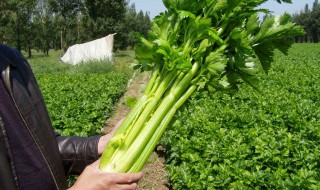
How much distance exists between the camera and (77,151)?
2279 millimetres

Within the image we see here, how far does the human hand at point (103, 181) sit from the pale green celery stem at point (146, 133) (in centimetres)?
9

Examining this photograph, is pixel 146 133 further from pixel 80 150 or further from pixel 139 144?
pixel 80 150

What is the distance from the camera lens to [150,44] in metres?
1.96

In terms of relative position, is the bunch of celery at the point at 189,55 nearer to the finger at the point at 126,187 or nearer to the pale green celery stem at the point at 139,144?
the pale green celery stem at the point at 139,144

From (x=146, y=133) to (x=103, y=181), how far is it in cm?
36

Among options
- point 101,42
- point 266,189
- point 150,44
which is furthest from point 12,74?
point 101,42

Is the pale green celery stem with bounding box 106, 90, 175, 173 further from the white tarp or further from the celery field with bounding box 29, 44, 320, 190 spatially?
the white tarp

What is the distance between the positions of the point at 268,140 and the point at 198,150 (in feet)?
3.68

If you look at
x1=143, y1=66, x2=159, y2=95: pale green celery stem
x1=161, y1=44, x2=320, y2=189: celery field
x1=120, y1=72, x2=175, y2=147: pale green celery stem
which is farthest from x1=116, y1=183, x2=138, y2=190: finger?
x1=161, y1=44, x2=320, y2=189: celery field

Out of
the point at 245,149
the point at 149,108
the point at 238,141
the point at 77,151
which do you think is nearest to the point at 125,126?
the point at 149,108

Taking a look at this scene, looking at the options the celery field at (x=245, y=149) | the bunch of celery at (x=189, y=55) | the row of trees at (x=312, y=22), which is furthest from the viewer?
the row of trees at (x=312, y=22)

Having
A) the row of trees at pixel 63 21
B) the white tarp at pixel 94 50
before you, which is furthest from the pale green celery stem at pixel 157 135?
the row of trees at pixel 63 21

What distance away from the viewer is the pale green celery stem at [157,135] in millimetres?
1744

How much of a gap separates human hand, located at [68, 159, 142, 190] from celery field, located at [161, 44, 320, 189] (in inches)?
48.8
